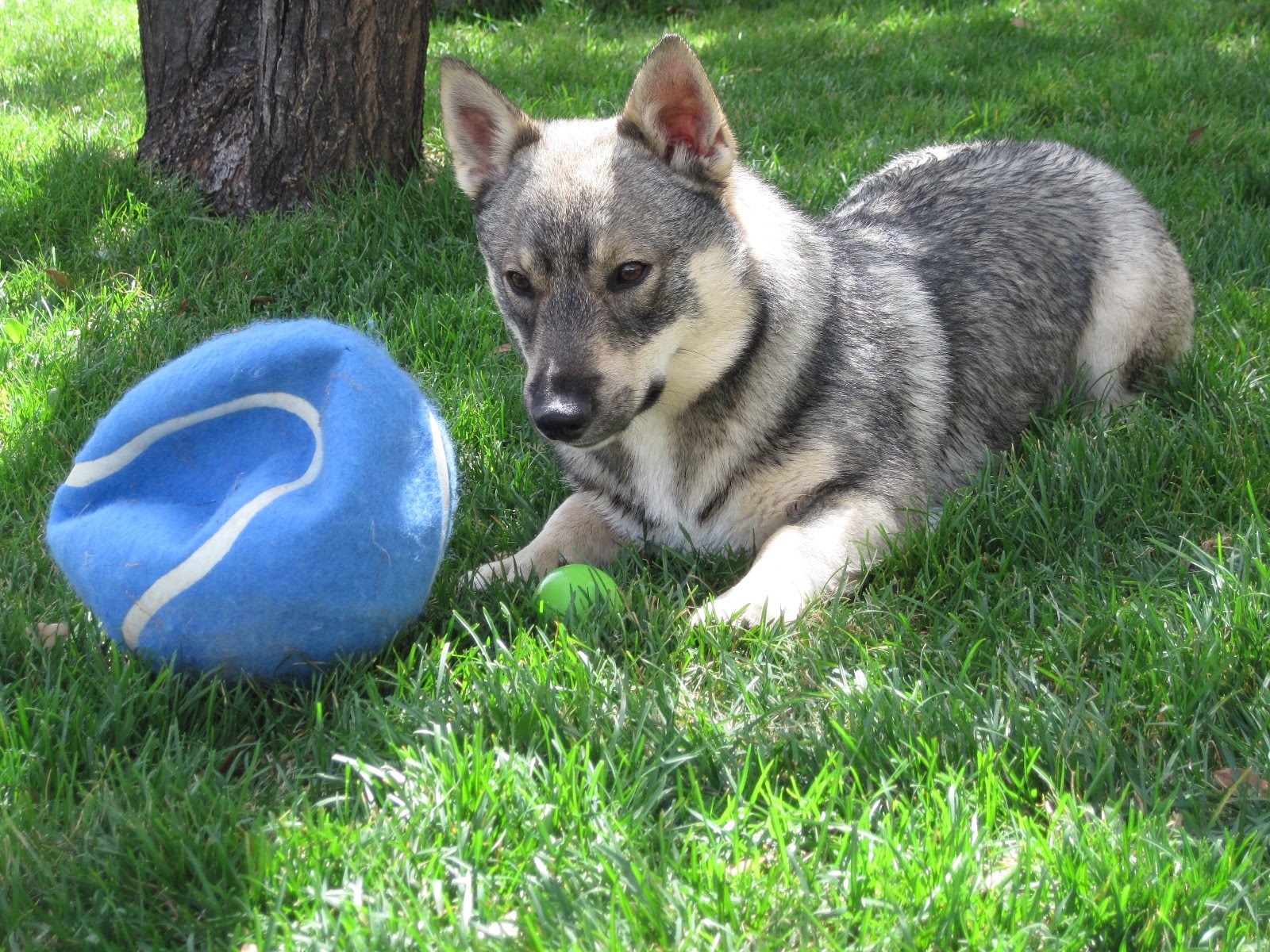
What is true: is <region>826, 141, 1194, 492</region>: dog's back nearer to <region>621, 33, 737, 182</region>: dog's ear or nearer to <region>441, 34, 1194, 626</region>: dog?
<region>441, 34, 1194, 626</region>: dog

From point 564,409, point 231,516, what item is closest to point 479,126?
point 564,409

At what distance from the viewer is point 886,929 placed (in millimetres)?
1701

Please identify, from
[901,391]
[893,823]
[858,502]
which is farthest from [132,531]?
[901,391]

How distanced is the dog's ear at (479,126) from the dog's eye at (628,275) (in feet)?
2.04

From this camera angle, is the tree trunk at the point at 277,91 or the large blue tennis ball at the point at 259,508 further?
the tree trunk at the point at 277,91

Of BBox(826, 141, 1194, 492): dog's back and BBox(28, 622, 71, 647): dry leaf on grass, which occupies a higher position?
BBox(826, 141, 1194, 492): dog's back

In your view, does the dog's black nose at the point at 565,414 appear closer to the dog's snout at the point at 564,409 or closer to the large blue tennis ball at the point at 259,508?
the dog's snout at the point at 564,409

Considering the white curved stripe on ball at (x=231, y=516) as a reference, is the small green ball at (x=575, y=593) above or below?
below

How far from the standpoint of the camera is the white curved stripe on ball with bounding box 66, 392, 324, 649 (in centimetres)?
222

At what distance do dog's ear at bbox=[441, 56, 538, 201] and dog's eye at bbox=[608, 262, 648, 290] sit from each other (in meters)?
0.62

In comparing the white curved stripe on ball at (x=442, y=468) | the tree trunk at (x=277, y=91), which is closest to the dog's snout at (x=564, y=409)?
the white curved stripe on ball at (x=442, y=468)

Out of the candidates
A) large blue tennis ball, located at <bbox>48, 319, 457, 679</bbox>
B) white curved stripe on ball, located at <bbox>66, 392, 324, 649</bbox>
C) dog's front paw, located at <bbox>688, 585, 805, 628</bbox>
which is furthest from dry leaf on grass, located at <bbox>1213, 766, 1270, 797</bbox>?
white curved stripe on ball, located at <bbox>66, 392, 324, 649</bbox>

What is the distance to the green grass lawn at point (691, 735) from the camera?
1.77 metres

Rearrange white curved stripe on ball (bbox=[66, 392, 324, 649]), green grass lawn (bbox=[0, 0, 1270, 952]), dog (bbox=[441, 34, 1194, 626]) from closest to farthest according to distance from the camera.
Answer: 1. green grass lawn (bbox=[0, 0, 1270, 952])
2. white curved stripe on ball (bbox=[66, 392, 324, 649])
3. dog (bbox=[441, 34, 1194, 626])
